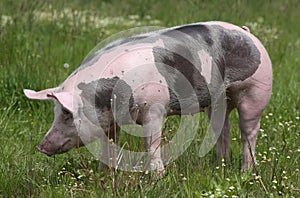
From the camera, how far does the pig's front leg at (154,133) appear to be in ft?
12.7

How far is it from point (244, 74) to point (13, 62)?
242cm

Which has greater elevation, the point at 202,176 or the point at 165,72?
the point at 165,72

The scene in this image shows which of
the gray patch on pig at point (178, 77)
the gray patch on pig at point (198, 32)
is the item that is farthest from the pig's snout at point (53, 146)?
the gray patch on pig at point (198, 32)

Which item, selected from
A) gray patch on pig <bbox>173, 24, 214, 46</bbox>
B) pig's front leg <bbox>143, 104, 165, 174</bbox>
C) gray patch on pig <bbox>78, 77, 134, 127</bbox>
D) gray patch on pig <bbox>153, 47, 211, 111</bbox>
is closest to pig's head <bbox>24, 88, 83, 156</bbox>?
gray patch on pig <bbox>78, 77, 134, 127</bbox>

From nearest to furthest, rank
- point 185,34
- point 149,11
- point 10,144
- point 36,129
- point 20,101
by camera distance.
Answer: point 185,34 < point 10,144 < point 36,129 < point 20,101 < point 149,11

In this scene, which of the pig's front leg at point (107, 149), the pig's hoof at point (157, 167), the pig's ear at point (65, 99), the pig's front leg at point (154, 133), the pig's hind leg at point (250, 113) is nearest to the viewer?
the pig's ear at point (65, 99)

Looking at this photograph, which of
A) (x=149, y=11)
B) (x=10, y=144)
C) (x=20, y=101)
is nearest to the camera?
(x=10, y=144)

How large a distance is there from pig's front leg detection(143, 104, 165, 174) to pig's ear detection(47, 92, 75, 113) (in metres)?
0.46

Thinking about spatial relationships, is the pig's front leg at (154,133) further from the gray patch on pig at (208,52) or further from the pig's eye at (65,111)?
the pig's eye at (65,111)

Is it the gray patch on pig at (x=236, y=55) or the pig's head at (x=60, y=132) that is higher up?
the gray patch on pig at (x=236, y=55)

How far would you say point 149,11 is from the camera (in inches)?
355

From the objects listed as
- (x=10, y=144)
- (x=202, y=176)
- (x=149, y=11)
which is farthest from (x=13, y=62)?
(x=149, y=11)

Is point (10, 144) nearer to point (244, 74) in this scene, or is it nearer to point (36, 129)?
point (36, 129)

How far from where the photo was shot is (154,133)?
3.93 metres
